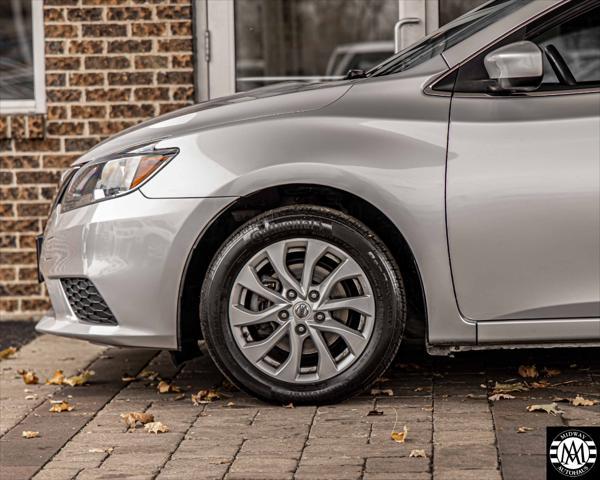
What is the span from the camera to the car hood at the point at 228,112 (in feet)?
17.5

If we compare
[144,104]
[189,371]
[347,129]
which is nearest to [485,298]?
[347,129]

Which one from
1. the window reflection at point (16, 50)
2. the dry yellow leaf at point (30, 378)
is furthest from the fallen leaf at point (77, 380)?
the window reflection at point (16, 50)

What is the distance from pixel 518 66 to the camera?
5.05 m

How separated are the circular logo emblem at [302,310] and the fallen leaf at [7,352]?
220 cm

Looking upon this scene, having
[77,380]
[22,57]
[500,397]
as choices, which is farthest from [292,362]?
[22,57]

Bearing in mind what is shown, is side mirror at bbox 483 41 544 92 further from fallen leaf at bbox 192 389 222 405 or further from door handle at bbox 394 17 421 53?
door handle at bbox 394 17 421 53

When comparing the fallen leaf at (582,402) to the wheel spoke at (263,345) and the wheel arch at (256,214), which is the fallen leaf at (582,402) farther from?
the wheel spoke at (263,345)

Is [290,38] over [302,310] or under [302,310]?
over

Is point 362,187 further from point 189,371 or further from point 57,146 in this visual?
point 57,146

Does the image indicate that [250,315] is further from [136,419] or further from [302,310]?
[136,419]

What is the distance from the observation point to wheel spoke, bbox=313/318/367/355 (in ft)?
17.1

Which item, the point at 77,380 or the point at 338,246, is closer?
the point at 338,246

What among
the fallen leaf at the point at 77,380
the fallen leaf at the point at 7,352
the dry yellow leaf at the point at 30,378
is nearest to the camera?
the fallen leaf at the point at 77,380

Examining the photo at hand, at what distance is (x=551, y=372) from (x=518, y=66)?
4.83 ft
